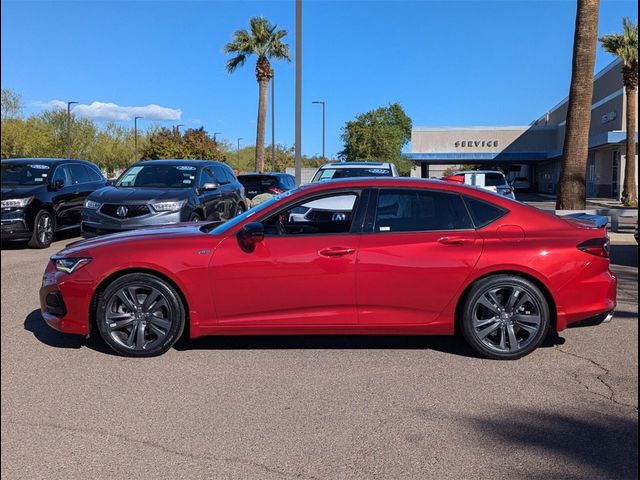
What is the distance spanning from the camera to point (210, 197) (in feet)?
37.2

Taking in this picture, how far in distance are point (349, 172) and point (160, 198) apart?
4.02 metres

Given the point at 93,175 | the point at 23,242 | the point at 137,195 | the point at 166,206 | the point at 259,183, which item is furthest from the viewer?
the point at 259,183

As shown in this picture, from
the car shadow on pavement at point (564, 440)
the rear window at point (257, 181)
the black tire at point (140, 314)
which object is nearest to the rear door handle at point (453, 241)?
the car shadow on pavement at point (564, 440)

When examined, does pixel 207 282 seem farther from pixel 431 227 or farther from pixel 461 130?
pixel 461 130

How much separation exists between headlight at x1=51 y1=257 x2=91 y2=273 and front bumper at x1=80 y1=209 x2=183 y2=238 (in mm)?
4361

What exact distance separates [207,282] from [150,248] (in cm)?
58

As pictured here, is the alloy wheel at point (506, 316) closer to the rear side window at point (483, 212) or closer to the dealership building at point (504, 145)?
the rear side window at point (483, 212)

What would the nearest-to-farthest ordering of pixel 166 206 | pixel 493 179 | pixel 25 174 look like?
pixel 166 206 < pixel 25 174 < pixel 493 179

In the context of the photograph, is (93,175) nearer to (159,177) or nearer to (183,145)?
(159,177)

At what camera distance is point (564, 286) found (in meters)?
5.02

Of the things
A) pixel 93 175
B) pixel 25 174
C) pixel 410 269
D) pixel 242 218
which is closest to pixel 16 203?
pixel 25 174

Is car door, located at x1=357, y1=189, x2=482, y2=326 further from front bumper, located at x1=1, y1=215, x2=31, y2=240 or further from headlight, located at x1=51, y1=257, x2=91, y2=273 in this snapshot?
front bumper, located at x1=1, y1=215, x2=31, y2=240

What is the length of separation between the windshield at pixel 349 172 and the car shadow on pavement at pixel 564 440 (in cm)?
791

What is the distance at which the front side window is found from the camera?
206 inches
